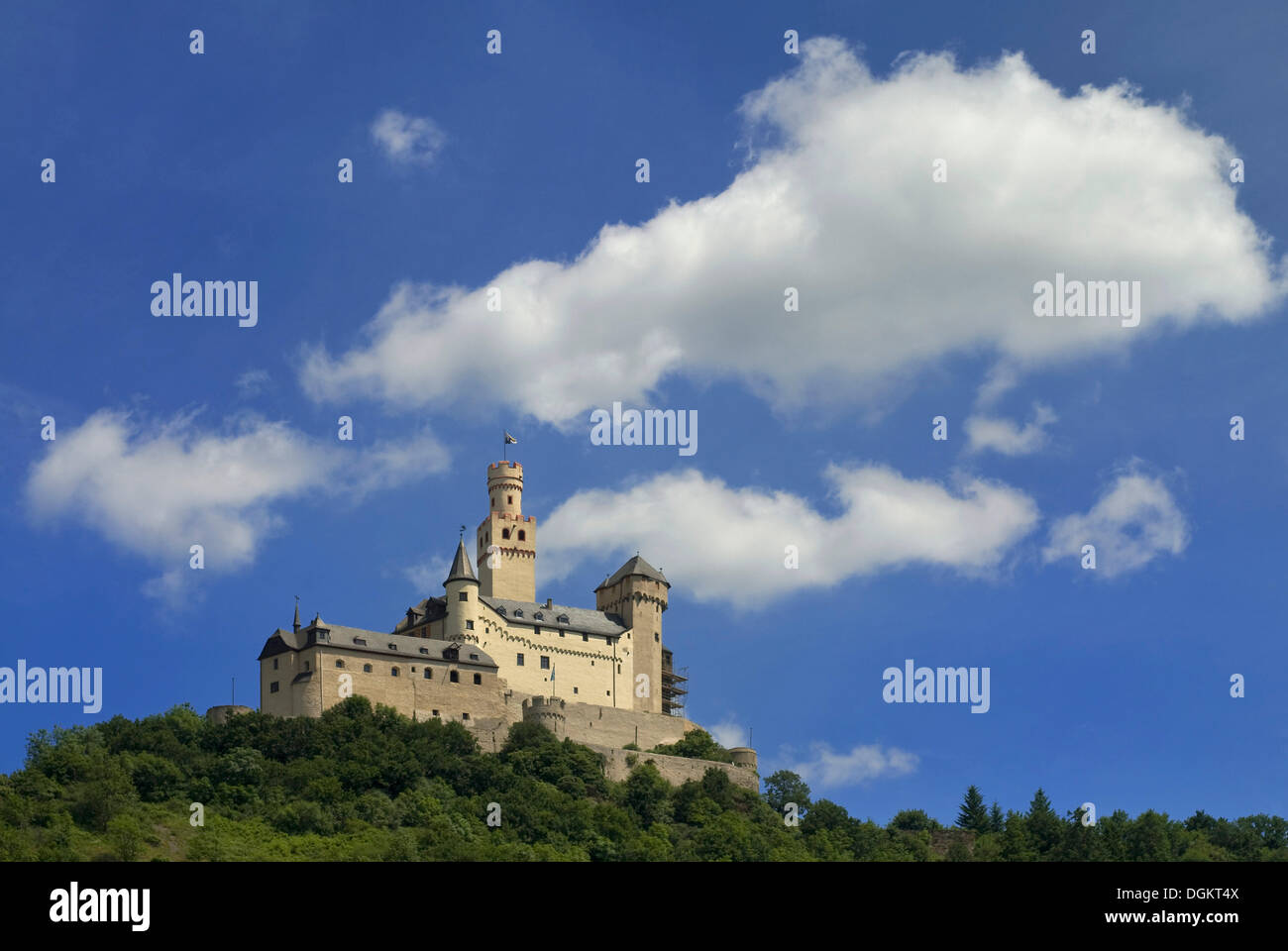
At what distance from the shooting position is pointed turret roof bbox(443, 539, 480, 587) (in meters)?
113

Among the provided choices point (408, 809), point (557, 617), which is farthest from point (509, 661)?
point (408, 809)

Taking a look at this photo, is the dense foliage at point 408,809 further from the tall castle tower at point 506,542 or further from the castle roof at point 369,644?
the tall castle tower at point 506,542

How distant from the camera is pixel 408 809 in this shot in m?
96.8

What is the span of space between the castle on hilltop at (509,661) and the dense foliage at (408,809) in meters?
1.98

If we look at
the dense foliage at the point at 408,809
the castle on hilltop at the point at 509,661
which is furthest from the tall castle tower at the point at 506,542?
the dense foliage at the point at 408,809

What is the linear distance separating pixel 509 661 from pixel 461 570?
257 inches

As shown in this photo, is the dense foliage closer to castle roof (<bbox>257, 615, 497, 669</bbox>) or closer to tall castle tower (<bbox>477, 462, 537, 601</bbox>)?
castle roof (<bbox>257, 615, 497, 669</bbox>)

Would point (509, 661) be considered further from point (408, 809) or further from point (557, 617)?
point (408, 809)

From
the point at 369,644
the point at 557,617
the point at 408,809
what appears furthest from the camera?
the point at 557,617

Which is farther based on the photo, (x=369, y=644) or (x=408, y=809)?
(x=369, y=644)
